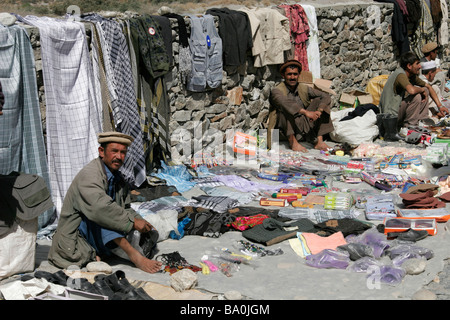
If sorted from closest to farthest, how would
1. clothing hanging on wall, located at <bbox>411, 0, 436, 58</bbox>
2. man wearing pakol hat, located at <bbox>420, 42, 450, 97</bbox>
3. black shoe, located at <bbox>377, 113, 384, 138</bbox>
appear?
1. black shoe, located at <bbox>377, 113, 384, 138</bbox>
2. man wearing pakol hat, located at <bbox>420, 42, 450, 97</bbox>
3. clothing hanging on wall, located at <bbox>411, 0, 436, 58</bbox>

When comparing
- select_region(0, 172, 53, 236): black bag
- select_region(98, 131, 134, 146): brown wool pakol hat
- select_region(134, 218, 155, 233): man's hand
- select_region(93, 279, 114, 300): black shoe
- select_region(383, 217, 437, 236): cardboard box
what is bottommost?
select_region(383, 217, 437, 236): cardboard box

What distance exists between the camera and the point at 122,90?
6949mm

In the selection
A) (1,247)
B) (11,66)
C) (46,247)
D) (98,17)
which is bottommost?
(46,247)

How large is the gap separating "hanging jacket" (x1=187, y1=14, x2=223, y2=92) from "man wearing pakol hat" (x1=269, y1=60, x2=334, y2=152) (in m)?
1.29

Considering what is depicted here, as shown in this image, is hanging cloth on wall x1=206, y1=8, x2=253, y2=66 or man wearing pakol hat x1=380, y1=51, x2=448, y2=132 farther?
man wearing pakol hat x1=380, y1=51, x2=448, y2=132

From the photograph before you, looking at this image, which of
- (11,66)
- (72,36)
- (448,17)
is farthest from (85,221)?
(448,17)

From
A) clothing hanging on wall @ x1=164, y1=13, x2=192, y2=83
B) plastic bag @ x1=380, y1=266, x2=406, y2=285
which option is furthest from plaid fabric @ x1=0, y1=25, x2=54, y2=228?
plastic bag @ x1=380, y1=266, x2=406, y2=285

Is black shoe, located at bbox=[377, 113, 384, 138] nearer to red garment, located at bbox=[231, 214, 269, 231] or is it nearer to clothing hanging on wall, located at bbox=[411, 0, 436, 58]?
red garment, located at bbox=[231, 214, 269, 231]

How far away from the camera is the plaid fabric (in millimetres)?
5703

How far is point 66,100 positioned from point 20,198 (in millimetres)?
1886

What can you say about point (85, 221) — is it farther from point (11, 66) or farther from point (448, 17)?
point (448, 17)

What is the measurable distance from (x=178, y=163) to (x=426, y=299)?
4.54 metres

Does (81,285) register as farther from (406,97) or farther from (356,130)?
(406,97)

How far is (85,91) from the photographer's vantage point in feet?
21.2
